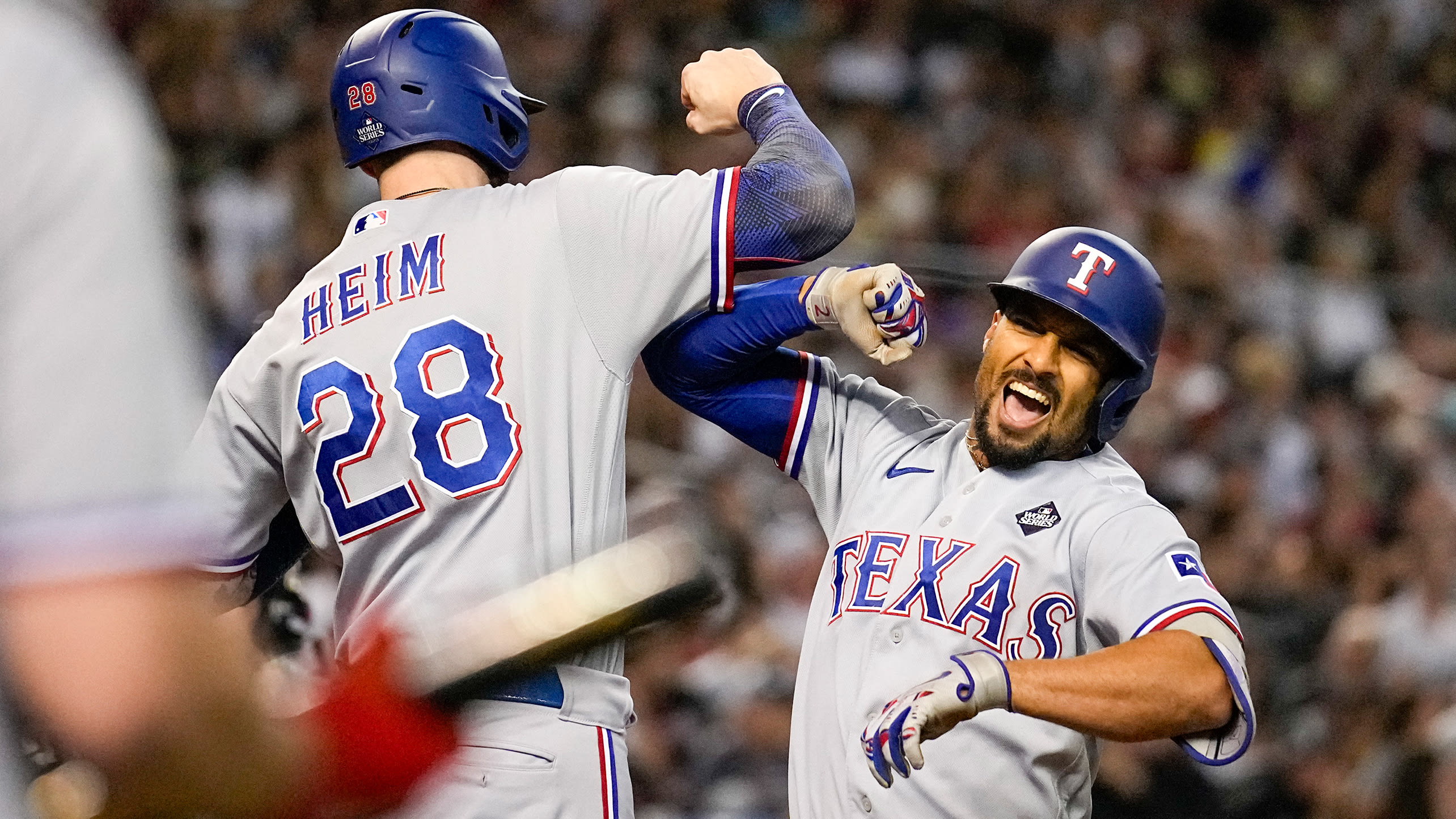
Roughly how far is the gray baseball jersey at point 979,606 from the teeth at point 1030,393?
0.15 metres

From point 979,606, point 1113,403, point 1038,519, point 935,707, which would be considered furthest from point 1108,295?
point 935,707

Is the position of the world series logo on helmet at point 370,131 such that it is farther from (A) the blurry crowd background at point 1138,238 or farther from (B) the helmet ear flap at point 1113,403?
(A) the blurry crowd background at point 1138,238

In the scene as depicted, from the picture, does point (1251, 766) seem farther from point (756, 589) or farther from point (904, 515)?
point (904, 515)

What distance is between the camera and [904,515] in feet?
11.4

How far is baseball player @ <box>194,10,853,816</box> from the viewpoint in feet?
9.80

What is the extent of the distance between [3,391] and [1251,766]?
6597mm

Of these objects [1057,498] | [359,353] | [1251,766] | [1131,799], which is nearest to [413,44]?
[359,353]

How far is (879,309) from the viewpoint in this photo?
3.13 m

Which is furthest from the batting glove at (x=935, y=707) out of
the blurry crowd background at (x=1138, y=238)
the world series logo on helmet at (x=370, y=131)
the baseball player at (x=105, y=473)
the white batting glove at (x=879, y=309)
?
the blurry crowd background at (x=1138, y=238)

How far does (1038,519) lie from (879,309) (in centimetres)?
63

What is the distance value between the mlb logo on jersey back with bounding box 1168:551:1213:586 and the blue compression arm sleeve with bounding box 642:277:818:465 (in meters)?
0.91

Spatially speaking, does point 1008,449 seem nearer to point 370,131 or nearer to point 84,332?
point 370,131

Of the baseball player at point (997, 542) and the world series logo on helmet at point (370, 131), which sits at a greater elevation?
the world series logo on helmet at point (370, 131)

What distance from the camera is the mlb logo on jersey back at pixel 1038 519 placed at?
3.34 metres
